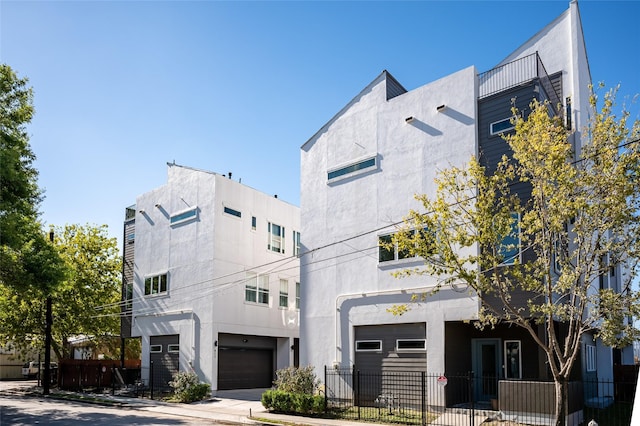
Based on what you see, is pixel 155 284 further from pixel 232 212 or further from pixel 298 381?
pixel 298 381

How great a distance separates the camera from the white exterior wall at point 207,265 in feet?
92.1

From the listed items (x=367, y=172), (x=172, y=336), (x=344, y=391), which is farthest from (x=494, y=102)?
(x=172, y=336)

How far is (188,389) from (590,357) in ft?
54.9

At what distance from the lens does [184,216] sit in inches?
1188

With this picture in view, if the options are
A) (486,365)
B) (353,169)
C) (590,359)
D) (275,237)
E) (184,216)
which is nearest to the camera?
(486,365)

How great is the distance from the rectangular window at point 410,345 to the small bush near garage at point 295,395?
321cm

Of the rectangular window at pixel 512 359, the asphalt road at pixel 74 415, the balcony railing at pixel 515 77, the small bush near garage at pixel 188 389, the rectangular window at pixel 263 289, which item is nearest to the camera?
the asphalt road at pixel 74 415

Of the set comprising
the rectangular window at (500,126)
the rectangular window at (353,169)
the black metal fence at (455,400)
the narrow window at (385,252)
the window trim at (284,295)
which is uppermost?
the rectangular window at (500,126)

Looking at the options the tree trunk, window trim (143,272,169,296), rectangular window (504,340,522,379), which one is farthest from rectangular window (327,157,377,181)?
window trim (143,272,169,296)

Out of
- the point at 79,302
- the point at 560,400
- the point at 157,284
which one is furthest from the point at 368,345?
the point at 79,302

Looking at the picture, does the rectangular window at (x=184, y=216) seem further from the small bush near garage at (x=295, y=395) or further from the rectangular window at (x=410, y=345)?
the rectangular window at (x=410, y=345)

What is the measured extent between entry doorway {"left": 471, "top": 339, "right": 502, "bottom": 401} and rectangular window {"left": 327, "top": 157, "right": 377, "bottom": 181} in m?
7.51

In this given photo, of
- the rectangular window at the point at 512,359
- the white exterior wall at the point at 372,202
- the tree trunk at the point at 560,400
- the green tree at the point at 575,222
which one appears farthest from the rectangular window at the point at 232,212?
the tree trunk at the point at 560,400

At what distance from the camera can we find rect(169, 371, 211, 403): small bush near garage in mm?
24625
